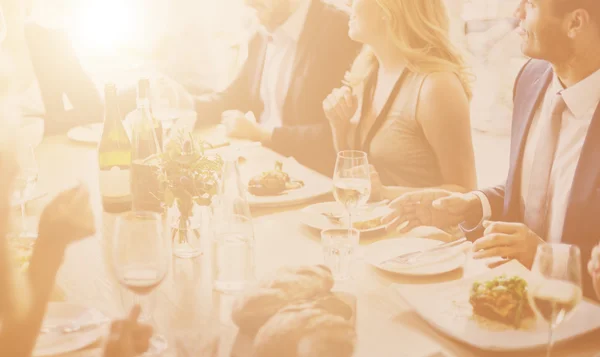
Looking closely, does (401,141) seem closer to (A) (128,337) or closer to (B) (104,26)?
(A) (128,337)

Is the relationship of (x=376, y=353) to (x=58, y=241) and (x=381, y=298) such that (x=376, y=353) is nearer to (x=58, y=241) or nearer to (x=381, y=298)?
(x=381, y=298)

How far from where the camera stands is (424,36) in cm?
186

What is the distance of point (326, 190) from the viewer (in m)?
1.62

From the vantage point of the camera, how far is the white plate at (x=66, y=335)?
93 centimetres

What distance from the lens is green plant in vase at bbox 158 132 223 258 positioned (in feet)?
4.09

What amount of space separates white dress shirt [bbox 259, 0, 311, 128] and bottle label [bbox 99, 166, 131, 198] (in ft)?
3.10

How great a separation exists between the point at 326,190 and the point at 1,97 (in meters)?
1.64

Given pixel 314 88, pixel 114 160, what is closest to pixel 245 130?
pixel 314 88

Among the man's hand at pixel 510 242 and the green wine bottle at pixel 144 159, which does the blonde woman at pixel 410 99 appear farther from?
the green wine bottle at pixel 144 159

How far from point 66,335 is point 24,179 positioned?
57 cm

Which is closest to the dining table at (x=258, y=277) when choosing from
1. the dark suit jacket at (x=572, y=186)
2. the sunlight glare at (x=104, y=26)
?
the dark suit jacket at (x=572, y=186)

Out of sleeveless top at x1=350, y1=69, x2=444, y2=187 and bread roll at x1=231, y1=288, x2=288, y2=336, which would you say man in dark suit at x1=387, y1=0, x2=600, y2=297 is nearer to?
sleeveless top at x1=350, y1=69, x2=444, y2=187

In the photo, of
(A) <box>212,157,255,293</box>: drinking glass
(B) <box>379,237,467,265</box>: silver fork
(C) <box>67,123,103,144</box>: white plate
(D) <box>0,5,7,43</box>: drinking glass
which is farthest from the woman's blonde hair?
(D) <box>0,5,7,43</box>: drinking glass

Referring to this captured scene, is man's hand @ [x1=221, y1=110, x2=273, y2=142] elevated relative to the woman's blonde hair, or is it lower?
lower
